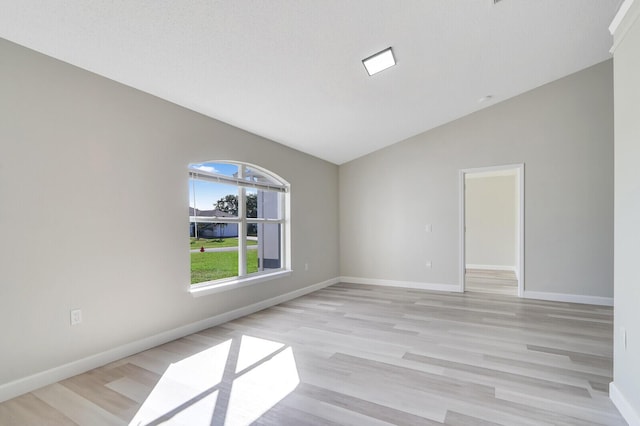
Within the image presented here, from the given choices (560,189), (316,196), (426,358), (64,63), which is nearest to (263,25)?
(64,63)

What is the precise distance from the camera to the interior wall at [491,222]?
24.2 feet

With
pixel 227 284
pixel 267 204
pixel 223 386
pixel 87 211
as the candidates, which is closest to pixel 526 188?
pixel 267 204

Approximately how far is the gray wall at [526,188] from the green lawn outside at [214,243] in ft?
8.86

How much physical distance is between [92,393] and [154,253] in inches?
46.6

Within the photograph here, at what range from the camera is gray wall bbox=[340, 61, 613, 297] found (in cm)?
430

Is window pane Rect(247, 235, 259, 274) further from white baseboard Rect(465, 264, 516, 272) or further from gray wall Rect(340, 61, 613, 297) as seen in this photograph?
white baseboard Rect(465, 264, 516, 272)

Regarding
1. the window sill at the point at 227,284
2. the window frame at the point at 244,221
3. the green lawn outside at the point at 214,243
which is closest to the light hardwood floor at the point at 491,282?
the window frame at the point at 244,221

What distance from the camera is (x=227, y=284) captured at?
3.68m

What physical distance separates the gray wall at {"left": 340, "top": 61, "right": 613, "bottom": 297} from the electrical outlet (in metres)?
4.49

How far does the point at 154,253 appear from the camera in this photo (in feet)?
9.59

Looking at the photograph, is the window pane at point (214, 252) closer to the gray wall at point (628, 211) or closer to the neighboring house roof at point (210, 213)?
the neighboring house roof at point (210, 213)

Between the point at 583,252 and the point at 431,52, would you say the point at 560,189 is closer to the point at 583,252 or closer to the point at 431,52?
the point at 583,252

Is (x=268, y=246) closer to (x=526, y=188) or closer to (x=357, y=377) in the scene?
(x=357, y=377)

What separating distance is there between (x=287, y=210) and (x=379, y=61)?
101 inches
